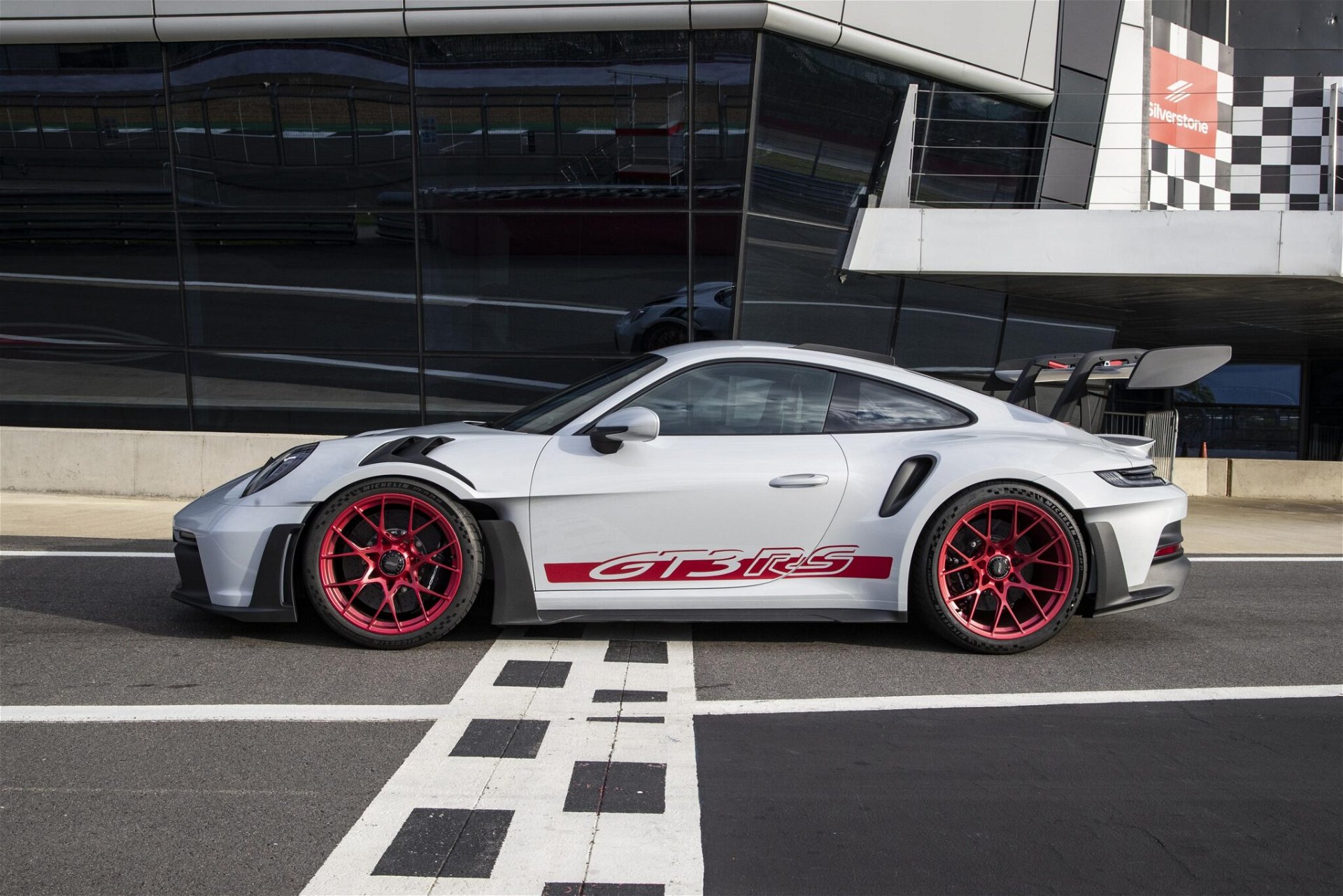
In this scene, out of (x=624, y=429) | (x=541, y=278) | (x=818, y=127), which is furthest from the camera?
(x=541, y=278)

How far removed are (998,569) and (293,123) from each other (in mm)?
9482

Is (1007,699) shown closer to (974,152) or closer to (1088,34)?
(974,152)

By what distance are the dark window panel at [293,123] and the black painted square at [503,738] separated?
880 centimetres

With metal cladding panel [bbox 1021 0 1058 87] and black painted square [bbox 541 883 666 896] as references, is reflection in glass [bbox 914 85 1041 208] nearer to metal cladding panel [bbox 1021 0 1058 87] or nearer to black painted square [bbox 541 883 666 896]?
metal cladding panel [bbox 1021 0 1058 87]

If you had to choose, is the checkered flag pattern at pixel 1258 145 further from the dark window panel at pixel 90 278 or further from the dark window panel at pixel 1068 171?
the dark window panel at pixel 90 278

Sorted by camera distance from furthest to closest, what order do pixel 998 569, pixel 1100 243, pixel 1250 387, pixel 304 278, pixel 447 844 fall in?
pixel 1250 387, pixel 304 278, pixel 1100 243, pixel 998 569, pixel 447 844

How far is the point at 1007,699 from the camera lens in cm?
384

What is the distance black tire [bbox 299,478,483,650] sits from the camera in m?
4.21

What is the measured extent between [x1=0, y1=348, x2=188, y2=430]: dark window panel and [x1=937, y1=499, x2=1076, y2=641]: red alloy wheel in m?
9.69

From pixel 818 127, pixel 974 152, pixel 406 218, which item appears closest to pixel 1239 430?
pixel 974 152

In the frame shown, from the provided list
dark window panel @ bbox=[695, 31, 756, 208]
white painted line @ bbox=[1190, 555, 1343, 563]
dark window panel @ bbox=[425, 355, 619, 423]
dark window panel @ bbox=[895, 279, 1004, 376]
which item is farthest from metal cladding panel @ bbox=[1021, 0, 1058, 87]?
white painted line @ bbox=[1190, 555, 1343, 563]

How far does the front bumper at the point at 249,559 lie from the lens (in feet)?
→ 13.8

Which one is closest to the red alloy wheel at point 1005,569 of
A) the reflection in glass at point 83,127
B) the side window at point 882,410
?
the side window at point 882,410

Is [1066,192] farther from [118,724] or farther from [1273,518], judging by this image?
[118,724]
